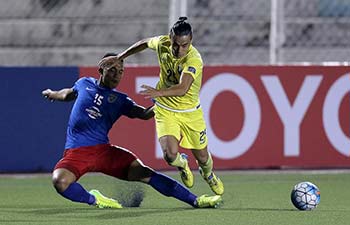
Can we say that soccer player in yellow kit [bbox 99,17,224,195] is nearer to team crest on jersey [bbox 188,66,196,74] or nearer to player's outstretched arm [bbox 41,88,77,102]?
team crest on jersey [bbox 188,66,196,74]

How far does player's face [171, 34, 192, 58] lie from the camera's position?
10312 millimetres

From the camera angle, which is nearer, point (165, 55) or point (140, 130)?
point (165, 55)

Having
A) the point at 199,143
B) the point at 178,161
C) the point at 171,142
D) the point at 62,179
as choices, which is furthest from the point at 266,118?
the point at 62,179

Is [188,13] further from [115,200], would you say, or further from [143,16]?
[115,200]

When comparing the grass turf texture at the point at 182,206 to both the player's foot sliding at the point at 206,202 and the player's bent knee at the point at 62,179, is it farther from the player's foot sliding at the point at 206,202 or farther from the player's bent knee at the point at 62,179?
the player's bent knee at the point at 62,179

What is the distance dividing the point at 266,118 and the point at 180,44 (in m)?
4.93

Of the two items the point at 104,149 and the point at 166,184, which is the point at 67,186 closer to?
the point at 104,149

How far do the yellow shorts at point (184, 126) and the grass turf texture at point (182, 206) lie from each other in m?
0.59

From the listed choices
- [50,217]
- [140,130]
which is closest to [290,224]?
[50,217]

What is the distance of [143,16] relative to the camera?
16531 millimetres

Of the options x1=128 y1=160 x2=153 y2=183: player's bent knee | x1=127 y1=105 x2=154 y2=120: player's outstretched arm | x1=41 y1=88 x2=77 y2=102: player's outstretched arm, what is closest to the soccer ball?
x1=128 y1=160 x2=153 y2=183: player's bent knee

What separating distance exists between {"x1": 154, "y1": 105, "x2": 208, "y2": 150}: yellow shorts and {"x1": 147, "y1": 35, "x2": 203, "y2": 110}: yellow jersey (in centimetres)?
8

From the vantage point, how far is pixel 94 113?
10.6m

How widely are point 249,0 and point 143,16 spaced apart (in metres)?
1.59
